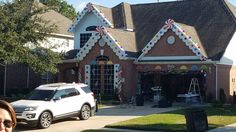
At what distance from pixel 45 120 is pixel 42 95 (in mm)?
1489

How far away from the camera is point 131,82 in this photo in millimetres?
32719

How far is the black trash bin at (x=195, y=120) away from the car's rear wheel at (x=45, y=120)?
569cm

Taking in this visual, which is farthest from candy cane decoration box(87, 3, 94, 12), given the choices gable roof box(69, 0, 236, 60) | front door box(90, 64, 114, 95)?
front door box(90, 64, 114, 95)

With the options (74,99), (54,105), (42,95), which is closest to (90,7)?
(74,99)

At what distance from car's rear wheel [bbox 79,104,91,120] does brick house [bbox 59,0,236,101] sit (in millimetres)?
10960

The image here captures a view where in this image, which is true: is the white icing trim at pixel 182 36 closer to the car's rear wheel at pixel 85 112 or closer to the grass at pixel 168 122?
the grass at pixel 168 122

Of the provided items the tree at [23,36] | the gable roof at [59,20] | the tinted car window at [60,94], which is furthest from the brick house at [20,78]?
the tinted car window at [60,94]

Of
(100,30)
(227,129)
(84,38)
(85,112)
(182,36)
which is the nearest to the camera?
(227,129)

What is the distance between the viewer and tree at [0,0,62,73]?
24.2 m

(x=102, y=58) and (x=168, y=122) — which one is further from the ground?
(x=102, y=58)

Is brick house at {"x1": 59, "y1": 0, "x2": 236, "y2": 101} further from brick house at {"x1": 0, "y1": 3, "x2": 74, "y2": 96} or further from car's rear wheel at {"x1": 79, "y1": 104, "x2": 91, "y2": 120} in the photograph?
car's rear wheel at {"x1": 79, "y1": 104, "x2": 91, "y2": 120}

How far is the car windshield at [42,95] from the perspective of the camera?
758 inches

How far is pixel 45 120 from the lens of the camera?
60.4 feet

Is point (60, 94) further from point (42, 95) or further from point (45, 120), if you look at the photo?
point (45, 120)
